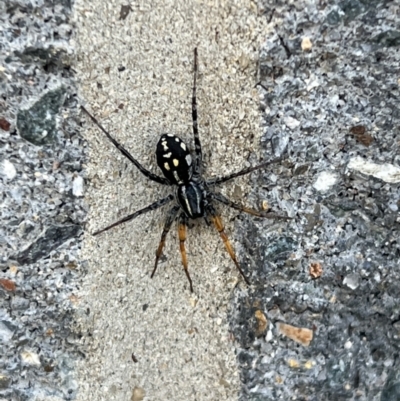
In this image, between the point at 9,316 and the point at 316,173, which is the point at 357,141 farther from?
the point at 9,316

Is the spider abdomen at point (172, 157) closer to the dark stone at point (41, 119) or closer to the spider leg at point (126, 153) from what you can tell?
the spider leg at point (126, 153)

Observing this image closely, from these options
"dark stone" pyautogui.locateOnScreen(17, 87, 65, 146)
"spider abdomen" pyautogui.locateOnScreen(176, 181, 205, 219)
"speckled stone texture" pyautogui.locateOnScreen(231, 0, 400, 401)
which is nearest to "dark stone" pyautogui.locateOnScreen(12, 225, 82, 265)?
"dark stone" pyautogui.locateOnScreen(17, 87, 65, 146)

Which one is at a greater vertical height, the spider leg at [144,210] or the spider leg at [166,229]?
the spider leg at [144,210]

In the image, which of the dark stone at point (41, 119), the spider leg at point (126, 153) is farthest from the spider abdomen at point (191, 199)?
the dark stone at point (41, 119)

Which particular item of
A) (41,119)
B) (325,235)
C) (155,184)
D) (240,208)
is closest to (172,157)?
(155,184)

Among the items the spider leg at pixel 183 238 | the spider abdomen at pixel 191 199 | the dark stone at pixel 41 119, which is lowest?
the spider leg at pixel 183 238

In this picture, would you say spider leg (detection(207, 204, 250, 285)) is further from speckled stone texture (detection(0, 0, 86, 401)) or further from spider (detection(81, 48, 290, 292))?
speckled stone texture (detection(0, 0, 86, 401))
